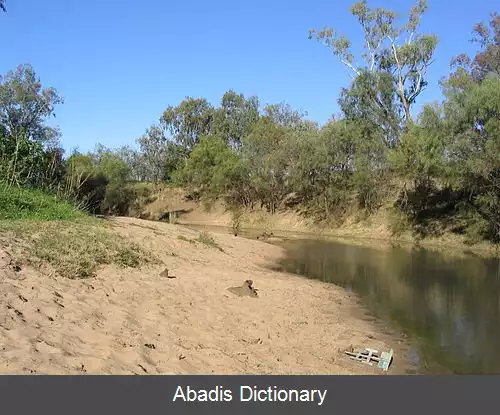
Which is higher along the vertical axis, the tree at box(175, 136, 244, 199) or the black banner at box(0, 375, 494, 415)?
the tree at box(175, 136, 244, 199)

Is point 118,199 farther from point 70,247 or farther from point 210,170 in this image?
point 70,247

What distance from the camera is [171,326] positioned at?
8375 mm

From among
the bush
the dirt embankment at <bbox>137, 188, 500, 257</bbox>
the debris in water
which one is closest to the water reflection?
the debris in water

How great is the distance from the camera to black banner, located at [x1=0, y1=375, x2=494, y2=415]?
15.9 ft

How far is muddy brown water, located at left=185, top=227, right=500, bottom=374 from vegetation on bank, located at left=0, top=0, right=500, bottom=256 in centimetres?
533

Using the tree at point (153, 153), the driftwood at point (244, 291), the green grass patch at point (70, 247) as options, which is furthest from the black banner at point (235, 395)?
the tree at point (153, 153)

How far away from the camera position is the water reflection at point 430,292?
9844mm

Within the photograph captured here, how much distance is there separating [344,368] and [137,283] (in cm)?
465

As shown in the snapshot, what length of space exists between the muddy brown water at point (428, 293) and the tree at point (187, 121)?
38893 mm

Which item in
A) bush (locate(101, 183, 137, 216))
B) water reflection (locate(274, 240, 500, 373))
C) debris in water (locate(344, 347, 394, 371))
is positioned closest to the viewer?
debris in water (locate(344, 347, 394, 371))

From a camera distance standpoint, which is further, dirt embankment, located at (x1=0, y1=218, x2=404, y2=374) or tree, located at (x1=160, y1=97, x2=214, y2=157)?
tree, located at (x1=160, y1=97, x2=214, y2=157)

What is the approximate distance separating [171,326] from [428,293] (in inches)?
404

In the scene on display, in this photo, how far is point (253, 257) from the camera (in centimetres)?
2052

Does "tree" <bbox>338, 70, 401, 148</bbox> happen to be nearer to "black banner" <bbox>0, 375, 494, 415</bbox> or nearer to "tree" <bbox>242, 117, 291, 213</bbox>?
"tree" <bbox>242, 117, 291, 213</bbox>
